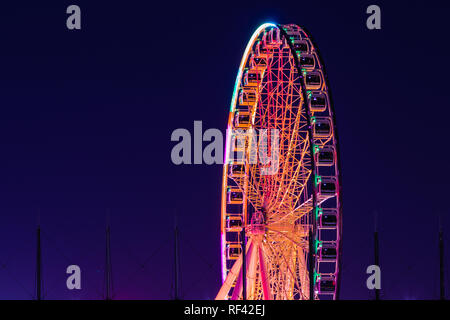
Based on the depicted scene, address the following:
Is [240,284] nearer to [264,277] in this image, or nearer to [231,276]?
[231,276]

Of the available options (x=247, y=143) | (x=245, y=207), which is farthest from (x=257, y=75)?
(x=245, y=207)

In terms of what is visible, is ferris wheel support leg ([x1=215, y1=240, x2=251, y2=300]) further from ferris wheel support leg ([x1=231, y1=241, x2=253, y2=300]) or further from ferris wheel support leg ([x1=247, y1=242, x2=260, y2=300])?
ferris wheel support leg ([x1=247, y1=242, x2=260, y2=300])

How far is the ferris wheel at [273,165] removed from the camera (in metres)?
39.7

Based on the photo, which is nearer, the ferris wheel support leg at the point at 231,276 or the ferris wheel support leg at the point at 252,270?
the ferris wheel support leg at the point at 252,270

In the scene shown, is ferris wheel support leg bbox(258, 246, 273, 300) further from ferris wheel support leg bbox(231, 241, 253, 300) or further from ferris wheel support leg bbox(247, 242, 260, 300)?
ferris wheel support leg bbox(231, 241, 253, 300)

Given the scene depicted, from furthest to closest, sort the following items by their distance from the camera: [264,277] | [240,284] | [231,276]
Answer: [231,276], [240,284], [264,277]

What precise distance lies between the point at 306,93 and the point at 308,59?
184 centimetres

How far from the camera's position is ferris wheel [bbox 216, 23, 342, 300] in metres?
39.7

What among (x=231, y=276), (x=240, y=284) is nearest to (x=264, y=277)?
(x=240, y=284)

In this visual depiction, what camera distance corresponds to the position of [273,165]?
1714 inches

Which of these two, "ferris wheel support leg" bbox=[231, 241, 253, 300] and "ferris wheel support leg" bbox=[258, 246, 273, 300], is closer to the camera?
"ferris wheel support leg" bbox=[258, 246, 273, 300]

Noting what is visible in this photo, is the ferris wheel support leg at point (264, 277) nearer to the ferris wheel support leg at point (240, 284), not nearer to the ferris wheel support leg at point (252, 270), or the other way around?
the ferris wheel support leg at point (252, 270)

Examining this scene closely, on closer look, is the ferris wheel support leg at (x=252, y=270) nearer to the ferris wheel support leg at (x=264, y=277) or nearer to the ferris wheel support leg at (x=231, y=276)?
the ferris wheel support leg at (x=264, y=277)

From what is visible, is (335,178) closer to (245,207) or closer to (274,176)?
(274,176)
